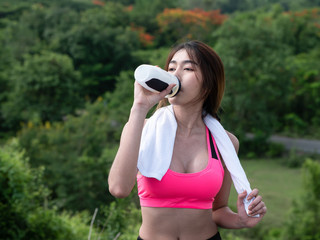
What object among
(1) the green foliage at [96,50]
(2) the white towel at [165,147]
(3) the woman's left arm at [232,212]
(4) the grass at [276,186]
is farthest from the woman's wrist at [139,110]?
(1) the green foliage at [96,50]

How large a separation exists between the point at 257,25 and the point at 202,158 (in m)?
21.6

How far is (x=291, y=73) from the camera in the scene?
842 inches

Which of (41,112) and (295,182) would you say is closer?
(295,182)

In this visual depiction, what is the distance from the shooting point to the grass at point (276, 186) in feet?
46.7

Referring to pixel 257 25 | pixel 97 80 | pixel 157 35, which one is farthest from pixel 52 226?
pixel 157 35

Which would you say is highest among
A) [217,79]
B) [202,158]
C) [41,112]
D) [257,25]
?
[217,79]

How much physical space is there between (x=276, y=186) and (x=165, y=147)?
1663 cm

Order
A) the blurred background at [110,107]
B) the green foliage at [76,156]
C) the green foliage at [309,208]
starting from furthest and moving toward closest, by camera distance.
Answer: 1. the green foliage at [76,156]
2. the green foliage at [309,208]
3. the blurred background at [110,107]

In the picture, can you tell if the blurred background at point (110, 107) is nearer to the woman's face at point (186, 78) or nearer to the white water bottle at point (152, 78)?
the woman's face at point (186, 78)

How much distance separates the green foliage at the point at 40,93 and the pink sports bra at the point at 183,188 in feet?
64.5

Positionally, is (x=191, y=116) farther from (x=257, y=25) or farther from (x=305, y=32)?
(x=305, y=32)

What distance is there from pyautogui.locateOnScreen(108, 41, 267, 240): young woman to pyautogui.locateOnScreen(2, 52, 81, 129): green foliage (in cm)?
1953

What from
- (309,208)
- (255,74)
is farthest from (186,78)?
(255,74)

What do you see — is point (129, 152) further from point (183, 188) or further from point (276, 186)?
point (276, 186)
